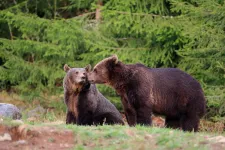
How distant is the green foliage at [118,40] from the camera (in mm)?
15180

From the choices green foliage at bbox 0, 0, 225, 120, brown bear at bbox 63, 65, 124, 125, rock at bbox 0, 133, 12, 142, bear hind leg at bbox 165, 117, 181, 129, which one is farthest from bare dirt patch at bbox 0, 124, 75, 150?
green foliage at bbox 0, 0, 225, 120

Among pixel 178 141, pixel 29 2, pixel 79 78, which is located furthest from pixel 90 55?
pixel 178 141

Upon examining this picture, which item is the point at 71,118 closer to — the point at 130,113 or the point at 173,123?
the point at 130,113

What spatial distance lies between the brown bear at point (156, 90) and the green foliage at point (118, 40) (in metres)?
3.04

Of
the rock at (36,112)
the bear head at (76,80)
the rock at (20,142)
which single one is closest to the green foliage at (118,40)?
the rock at (36,112)

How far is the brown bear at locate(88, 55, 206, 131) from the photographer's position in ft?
36.0

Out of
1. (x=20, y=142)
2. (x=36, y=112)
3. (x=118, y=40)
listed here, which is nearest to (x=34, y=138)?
(x=20, y=142)

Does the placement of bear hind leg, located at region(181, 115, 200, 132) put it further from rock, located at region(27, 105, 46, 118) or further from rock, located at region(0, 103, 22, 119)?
rock, located at region(27, 105, 46, 118)

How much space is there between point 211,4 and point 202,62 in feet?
5.89

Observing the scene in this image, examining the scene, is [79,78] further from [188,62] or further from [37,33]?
[37,33]

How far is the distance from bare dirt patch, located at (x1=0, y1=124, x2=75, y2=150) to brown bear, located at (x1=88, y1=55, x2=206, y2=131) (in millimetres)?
2850

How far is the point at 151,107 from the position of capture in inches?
432

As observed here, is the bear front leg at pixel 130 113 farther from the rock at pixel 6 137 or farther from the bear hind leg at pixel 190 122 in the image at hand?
the rock at pixel 6 137

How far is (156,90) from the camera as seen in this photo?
36.6 feet
